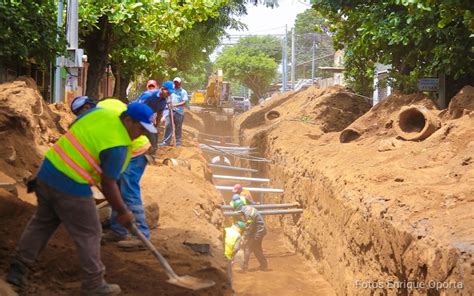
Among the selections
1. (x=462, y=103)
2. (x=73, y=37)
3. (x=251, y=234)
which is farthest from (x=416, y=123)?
(x=73, y=37)

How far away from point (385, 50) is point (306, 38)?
55910mm

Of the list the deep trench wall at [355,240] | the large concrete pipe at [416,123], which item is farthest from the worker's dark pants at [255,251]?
the large concrete pipe at [416,123]

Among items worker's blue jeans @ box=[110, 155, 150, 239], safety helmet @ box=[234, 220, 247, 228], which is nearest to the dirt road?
safety helmet @ box=[234, 220, 247, 228]

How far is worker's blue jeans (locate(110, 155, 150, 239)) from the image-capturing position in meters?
6.14

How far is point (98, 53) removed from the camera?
14.4 metres

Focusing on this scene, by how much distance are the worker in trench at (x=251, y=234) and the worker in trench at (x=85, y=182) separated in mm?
8983

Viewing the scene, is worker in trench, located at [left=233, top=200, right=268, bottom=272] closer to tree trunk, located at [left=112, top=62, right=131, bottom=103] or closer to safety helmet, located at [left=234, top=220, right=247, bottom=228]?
safety helmet, located at [left=234, top=220, right=247, bottom=228]

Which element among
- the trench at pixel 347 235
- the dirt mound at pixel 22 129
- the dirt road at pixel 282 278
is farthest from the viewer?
the dirt road at pixel 282 278

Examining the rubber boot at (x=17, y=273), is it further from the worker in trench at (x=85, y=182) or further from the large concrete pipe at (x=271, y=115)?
the large concrete pipe at (x=271, y=115)

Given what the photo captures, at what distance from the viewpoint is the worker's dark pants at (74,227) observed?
4215mm

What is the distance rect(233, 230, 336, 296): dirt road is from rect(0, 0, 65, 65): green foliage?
5595 millimetres

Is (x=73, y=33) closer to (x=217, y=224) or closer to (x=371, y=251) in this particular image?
(x=217, y=224)

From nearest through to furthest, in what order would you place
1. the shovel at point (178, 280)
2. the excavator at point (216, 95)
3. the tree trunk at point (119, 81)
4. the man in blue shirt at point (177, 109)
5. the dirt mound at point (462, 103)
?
the shovel at point (178, 280) < the dirt mound at point (462, 103) < the man in blue shirt at point (177, 109) < the tree trunk at point (119, 81) < the excavator at point (216, 95)

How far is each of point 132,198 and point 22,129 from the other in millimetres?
2905
